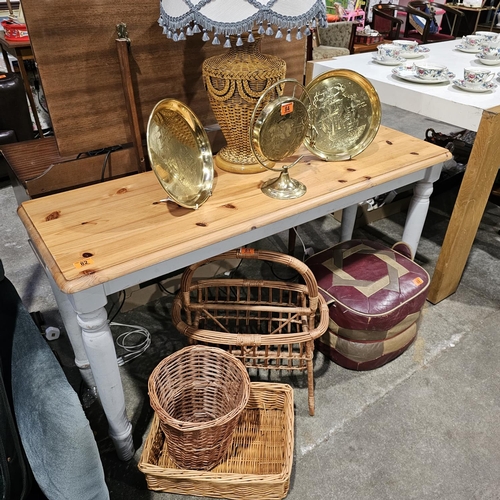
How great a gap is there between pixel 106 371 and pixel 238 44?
866 millimetres

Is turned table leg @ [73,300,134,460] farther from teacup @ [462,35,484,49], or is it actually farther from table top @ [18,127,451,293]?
teacup @ [462,35,484,49]

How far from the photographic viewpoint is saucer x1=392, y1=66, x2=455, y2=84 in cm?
169

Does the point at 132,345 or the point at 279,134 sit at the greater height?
the point at 279,134

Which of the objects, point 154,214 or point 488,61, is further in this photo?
point 488,61

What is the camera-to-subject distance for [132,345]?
1696mm

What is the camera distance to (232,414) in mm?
1109

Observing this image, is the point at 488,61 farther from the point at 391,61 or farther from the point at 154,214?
the point at 154,214

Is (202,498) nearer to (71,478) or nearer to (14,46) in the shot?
(71,478)

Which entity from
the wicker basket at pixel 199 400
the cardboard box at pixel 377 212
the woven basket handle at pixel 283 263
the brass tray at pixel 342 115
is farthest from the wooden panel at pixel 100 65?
the cardboard box at pixel 377 212

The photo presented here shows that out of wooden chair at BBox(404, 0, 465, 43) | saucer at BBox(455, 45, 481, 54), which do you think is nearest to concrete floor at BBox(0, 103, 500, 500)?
saucer at BBox(455, 45, 481, 54)

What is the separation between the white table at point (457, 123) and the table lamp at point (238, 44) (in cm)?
63

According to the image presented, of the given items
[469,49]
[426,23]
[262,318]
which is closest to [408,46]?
[469,49]

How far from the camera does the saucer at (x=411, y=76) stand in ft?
5.55

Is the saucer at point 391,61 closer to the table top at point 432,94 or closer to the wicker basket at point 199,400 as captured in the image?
the table top at point 432,94
